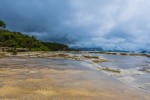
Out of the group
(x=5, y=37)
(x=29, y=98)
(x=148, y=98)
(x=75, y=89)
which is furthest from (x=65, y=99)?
(x=5, y=37)

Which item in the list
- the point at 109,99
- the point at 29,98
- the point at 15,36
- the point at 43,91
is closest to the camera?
the point at 29,98

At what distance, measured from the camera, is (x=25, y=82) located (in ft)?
71.7

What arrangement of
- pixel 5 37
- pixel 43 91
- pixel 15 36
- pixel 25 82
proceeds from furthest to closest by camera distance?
pixel 15 36 < pixel 5 37 < pixel 25 82 < pixel 43 91

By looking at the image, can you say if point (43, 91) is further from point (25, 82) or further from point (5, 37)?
point (5, 37)

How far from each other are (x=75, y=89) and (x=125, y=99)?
13.3 feet

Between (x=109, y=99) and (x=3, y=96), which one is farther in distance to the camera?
(x=109, y=99)

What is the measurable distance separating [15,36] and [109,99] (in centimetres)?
12053

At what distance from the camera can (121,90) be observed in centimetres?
2066

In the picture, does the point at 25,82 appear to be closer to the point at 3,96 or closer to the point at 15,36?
the point at 3,96

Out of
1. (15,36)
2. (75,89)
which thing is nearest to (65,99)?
(75,89)

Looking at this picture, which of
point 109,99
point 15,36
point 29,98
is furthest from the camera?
point 15,36

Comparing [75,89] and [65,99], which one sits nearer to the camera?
[65,99]

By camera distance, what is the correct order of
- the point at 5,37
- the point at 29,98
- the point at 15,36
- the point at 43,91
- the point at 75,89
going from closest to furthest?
1. the point at 29,98
2. the point at 43,91
3. the point at 75,89
4. the point at 5,37
5. the point at 15,36

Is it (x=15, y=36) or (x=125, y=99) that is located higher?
(x=15, y=36)
